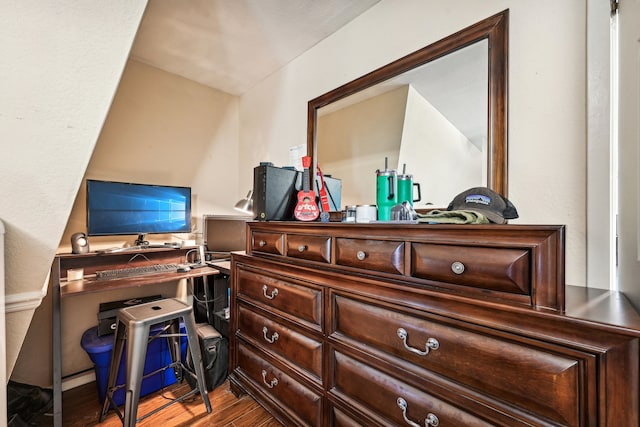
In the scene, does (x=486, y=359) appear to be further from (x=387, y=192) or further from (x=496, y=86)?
(x=496, y=86)

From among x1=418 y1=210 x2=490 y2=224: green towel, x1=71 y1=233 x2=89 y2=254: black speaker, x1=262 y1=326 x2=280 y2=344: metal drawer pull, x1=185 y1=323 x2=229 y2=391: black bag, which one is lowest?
x1=185 y1=323 x2=229 y2=391: black bag

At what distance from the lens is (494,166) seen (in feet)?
3.75

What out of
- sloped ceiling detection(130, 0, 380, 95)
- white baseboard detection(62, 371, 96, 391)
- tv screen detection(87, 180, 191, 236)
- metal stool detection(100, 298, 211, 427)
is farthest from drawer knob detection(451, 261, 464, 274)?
white baseboard detection(62, 371, 96, 391)

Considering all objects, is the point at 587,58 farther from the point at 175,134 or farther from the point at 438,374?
the point at 175,134

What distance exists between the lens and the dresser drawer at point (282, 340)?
119 cm

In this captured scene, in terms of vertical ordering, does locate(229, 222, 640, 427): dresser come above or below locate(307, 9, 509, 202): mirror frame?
below

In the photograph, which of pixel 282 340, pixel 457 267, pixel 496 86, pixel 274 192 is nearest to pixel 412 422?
pixel 457 267

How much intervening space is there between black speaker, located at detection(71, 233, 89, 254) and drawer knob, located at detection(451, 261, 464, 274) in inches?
89.1

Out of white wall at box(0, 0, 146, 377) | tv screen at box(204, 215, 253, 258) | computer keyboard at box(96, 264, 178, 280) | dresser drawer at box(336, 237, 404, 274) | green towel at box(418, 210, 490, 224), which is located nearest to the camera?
white wall at box(0, 0, 146, 377)

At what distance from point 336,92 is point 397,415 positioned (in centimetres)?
176

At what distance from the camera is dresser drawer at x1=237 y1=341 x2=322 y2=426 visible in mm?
1197

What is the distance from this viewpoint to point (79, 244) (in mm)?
1823

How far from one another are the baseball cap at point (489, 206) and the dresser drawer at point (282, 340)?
33.1 inches

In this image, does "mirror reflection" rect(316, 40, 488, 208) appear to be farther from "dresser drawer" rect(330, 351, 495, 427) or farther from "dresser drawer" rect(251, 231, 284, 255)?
"dresser drawer" rect(330, 351, 495, 427)
